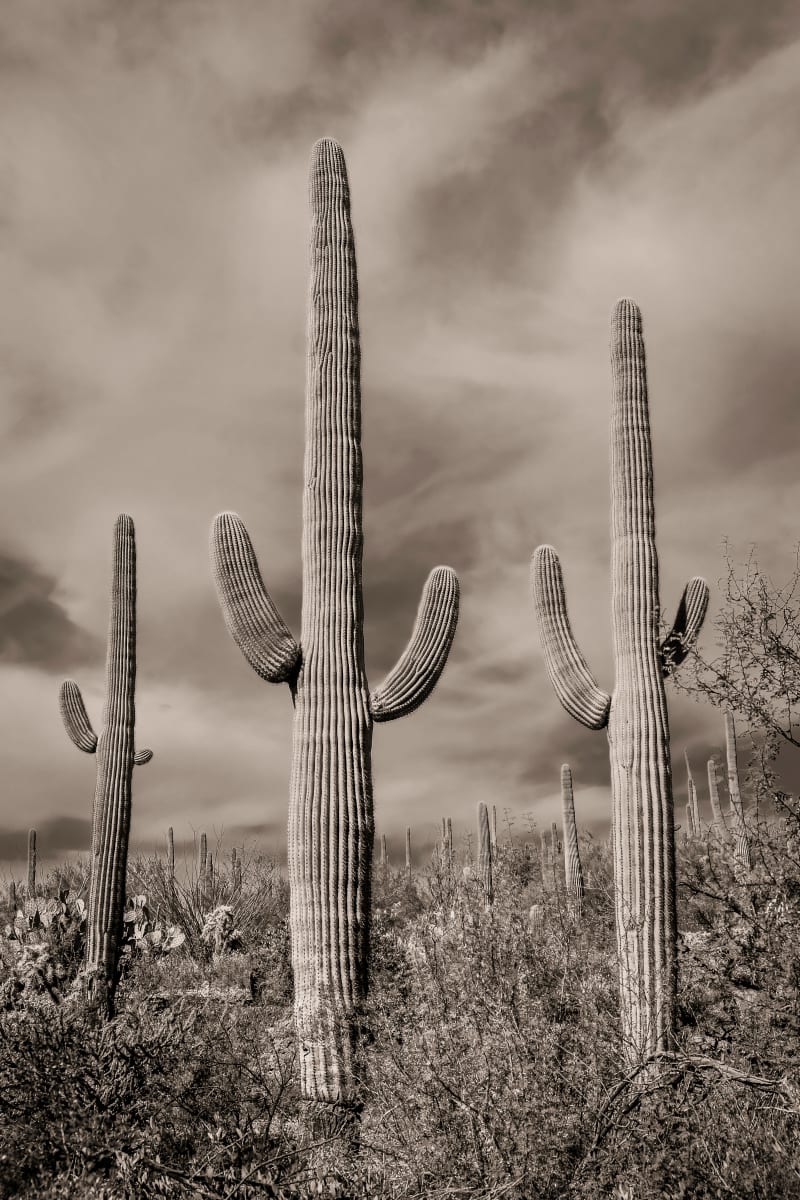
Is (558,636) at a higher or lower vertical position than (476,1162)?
higher

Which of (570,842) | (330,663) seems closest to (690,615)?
(330,663)

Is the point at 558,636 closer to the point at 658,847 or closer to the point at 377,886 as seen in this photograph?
the point at 658,847

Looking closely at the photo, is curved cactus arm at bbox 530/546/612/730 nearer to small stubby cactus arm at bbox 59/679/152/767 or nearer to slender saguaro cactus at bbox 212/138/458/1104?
slender saguaro cactus at bbox 212/138/458/1104

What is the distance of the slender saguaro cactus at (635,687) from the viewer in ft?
30.1

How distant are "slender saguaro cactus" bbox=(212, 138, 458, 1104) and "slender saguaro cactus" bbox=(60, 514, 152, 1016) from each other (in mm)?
4032

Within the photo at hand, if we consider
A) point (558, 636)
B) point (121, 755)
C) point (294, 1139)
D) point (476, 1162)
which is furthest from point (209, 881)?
point (476, 1162)

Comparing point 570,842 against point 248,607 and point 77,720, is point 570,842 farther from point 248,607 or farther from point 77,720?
point 248,607

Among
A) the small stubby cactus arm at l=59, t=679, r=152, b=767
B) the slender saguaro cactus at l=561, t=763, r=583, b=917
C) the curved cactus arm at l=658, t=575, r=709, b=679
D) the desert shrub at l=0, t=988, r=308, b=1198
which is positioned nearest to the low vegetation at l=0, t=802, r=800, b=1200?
the desert shrub at l=0, t=988, r=308, b=1198

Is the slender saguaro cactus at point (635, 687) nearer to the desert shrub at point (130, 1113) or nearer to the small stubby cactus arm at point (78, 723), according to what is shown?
the desert shrub at point (130, 1113)

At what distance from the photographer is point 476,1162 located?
4.96 meters

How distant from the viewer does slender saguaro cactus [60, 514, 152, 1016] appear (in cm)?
1184

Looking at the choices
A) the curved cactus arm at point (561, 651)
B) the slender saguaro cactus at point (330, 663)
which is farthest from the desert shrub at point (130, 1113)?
the curved cactus arm at point (561, 651)

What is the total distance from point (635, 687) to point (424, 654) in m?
2.10

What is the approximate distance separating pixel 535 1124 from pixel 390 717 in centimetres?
429
